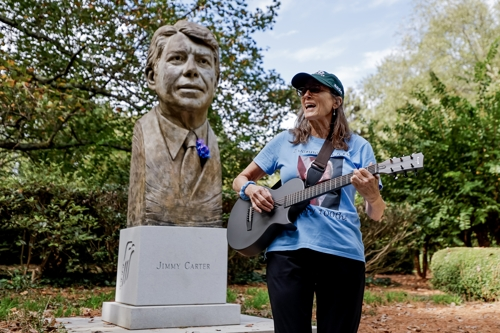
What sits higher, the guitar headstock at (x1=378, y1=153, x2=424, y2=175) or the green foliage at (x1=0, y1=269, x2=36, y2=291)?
the guitar headstock at (x1=378, y1=153, x2=424, y2=175)

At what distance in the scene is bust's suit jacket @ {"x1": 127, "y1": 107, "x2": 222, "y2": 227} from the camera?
4980mm

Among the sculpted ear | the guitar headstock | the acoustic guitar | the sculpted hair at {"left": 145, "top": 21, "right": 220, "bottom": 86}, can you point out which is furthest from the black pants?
the sculpted ear

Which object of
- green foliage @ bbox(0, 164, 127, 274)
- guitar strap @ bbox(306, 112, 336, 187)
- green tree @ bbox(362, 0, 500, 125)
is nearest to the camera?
guitar strap @ bbox(306, 112, 336, 187)

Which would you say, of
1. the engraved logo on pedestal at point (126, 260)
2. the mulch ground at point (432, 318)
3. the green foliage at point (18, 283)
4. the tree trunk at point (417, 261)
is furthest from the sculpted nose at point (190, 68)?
the tree trunk at point (417, 261)

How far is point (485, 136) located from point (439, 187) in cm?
150

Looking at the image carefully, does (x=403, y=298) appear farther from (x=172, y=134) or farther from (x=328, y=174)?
(x=328, y=174)

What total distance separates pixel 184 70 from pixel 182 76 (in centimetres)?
6

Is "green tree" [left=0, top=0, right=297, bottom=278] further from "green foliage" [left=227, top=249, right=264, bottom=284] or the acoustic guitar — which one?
the acoustic guitar

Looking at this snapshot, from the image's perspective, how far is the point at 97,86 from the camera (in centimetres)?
1018

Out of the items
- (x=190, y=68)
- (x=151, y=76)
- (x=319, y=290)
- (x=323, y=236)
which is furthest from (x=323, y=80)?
(x=151, y=76)

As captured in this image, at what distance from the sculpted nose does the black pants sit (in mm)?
3257

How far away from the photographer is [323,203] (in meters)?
2.38

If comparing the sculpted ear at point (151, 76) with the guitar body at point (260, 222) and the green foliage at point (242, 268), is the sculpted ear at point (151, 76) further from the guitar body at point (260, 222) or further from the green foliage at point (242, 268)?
the green foliage at point (242, 268)

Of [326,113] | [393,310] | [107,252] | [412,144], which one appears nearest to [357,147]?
[326,113]
